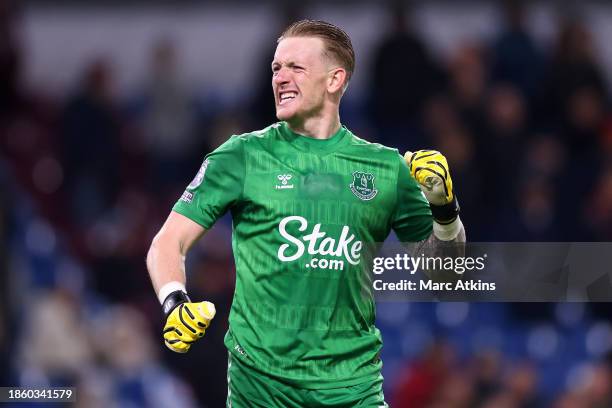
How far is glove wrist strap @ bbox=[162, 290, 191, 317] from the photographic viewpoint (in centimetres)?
457

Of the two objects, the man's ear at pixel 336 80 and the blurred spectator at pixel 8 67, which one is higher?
the blurred spectator at pixel 8 67

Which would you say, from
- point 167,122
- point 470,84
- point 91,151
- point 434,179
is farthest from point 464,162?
point 434,179

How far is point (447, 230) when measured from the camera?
5328 millimetres

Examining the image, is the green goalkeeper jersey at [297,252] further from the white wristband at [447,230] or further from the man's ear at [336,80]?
the white wristband at [447,230]

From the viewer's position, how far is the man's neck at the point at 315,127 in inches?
197

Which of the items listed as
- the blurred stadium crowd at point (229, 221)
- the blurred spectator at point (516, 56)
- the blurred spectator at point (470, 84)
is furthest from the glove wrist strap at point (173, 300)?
the blurred spectator at point (516, 56)

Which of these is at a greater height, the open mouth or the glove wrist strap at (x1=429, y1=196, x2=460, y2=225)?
the open mouth

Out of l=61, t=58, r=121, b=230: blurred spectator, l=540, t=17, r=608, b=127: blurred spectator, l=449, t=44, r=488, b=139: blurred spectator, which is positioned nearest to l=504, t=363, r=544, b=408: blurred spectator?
l=449, t=44, r=488, b=139: blurred spectator

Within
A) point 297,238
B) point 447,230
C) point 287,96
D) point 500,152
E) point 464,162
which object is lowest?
point 297,238

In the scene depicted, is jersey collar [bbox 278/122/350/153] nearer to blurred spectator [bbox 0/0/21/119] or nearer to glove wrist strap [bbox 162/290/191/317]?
glove wrist strap [bbox 162/290/191/317]

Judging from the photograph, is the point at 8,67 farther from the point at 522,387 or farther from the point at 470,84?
the point at 522,387

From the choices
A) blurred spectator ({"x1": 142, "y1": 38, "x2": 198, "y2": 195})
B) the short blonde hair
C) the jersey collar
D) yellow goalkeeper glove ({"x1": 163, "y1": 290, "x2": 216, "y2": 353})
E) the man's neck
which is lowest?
yellow goalkeeper glove ({"x1": 163, "y1": 290, "x2": 216, "y2": 353})

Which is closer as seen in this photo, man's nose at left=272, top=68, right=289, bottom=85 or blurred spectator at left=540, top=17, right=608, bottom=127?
man's nose at left=272, top=68, right=289, bottom=85

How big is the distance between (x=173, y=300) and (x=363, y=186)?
917mm
